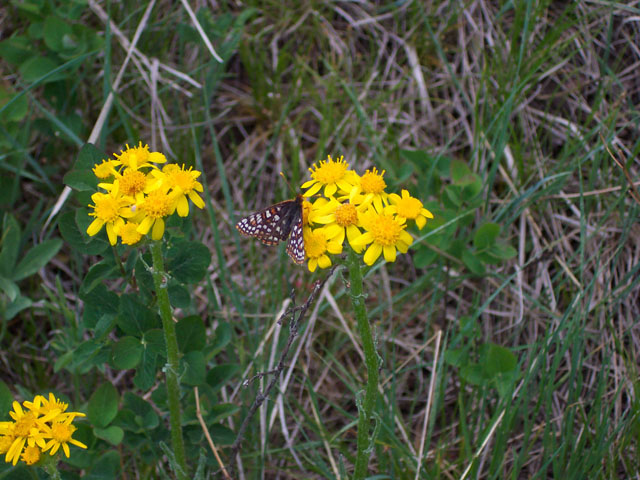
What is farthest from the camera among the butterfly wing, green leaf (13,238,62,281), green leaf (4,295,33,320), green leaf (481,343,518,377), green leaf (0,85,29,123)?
green leaf (0,85,29,123)

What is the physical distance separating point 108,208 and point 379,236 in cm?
90

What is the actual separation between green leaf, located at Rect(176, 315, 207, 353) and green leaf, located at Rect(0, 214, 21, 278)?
1.17m

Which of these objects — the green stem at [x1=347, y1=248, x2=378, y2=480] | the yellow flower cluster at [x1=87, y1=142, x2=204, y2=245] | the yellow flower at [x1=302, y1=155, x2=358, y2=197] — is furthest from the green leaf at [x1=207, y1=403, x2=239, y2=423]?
the yellow flower at [x1=302, y1=155, x2=358, y2=197]

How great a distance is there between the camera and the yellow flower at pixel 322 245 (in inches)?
81.0

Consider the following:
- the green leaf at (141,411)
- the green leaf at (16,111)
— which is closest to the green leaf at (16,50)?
the green leaf at (16,111)

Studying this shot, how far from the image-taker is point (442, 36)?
4121mm

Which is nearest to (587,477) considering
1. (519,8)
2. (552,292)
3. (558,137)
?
(552,292)

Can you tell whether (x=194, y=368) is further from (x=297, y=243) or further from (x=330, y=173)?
(x=330, y=173)

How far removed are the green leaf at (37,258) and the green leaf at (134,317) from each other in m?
0.94

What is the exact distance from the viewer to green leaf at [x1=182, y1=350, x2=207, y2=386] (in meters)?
2.58

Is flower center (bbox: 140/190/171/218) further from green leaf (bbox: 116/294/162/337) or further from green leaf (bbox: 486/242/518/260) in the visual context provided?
green leaf (bbox: 486/242/518/260)

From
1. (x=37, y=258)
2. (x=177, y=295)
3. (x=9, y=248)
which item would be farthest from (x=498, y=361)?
(x=9, y=248)

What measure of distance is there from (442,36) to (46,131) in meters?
2.47

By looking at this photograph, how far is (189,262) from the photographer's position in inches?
98.9
